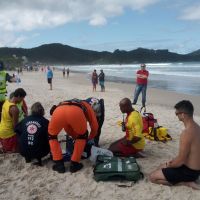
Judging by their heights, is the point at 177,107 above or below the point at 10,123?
above

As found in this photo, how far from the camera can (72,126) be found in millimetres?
5527

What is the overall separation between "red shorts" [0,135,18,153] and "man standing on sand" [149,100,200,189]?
8.25ft

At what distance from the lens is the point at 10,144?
6.52m

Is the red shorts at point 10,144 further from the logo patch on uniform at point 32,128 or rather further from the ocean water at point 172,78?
the ocean water at point 172,78

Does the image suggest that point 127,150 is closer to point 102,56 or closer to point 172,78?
point 172,78

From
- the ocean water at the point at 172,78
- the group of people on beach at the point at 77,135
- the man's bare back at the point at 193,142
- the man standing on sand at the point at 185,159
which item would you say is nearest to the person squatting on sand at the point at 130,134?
the group of people on beach at the point at 77,135

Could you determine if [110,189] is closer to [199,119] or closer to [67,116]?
[67,116]

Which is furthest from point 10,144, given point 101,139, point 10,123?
point 101,139

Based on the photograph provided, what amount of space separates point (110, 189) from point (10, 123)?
7.55ft

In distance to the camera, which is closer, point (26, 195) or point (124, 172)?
point (26, 195)

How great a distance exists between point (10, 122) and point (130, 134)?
204 centimetres

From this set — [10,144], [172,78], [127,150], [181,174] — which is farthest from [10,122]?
[172,78]

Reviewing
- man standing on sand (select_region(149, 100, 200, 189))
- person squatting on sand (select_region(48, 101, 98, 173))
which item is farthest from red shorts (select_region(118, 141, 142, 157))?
man standing on sand (select_region(149, 100, 200, 189))

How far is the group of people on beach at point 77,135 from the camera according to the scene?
15.9ft
